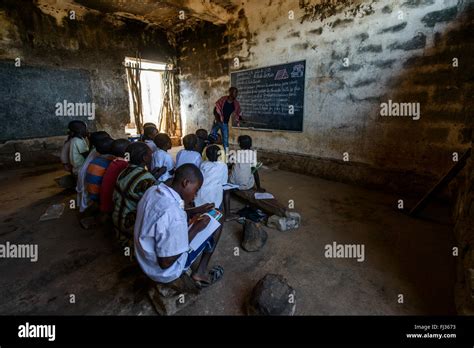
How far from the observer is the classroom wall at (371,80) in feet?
10.4

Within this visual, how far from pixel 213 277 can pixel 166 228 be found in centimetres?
77

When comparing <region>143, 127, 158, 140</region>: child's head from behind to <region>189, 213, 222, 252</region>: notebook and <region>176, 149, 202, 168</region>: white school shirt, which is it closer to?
<region>176, 149, 202, 168</region>: white school shirt

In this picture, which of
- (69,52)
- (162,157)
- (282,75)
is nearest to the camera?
(162,157)

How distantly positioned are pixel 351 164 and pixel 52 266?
4.17 meters

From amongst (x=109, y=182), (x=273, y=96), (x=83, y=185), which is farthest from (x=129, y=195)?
(x=273, y=96)

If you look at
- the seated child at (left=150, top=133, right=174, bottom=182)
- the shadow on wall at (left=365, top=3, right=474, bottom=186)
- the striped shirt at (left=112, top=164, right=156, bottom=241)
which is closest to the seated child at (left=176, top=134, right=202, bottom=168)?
the seated child at (left=150, top=133, right=174, bottom=182)

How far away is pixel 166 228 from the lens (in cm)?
139

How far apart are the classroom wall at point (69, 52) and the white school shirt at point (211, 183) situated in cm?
529

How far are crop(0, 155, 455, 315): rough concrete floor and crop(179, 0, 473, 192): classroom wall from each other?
95 cm

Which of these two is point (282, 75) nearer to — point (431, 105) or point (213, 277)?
point (431, 105)

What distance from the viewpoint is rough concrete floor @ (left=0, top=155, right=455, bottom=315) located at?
67.4 inches

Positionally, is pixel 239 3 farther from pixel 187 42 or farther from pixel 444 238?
pixel 444 238

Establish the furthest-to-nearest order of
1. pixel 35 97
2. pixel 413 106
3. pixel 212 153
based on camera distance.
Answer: pixel 35 97
pixel 413 106
pixel 212 153
